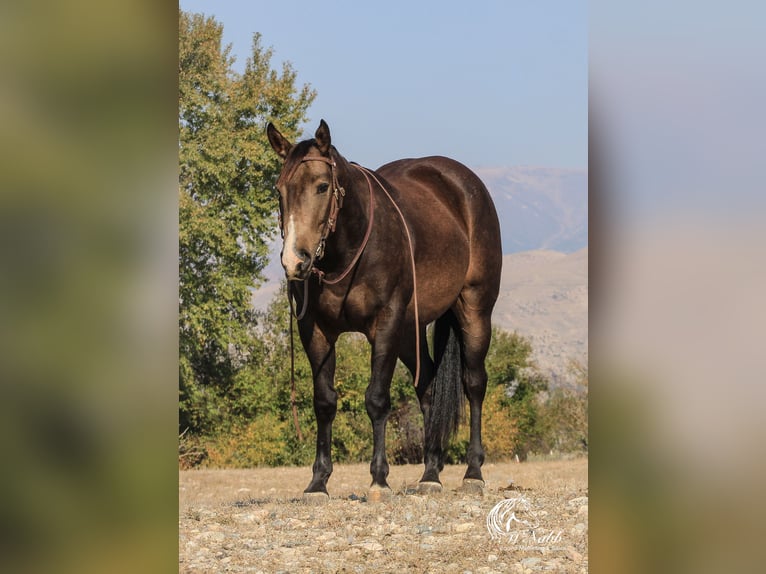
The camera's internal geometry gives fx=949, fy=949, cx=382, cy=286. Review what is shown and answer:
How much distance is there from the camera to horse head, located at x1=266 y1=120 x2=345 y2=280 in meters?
5.89

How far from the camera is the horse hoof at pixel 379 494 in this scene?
6.47m

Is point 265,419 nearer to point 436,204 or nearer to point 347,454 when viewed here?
point 347,454

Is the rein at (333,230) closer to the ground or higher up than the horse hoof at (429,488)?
higher up

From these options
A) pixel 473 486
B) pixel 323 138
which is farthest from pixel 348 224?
pixel 473 486

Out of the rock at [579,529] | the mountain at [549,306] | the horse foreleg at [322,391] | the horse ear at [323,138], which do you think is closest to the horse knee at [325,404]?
the horse foreleg at [322,391]

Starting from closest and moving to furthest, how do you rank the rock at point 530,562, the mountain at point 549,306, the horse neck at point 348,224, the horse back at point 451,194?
1. the rock at point 530,562
2. the horse neck at point 348,224
3. the horse back at point 451,194
4. the mountain at point 549,306

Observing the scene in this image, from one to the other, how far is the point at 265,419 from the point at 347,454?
6.93 ft

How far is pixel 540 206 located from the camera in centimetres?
5572

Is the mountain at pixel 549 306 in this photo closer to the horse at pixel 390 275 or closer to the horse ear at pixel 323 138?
the horse at pixel 390 275

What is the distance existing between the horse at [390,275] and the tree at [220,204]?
15636mm

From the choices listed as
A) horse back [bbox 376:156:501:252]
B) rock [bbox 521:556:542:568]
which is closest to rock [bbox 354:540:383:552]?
rock [bbox 521:556:542:568]

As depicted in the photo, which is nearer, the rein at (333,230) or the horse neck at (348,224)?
the rein at (333,230)

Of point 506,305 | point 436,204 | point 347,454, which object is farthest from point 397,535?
point 506,305
